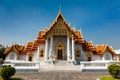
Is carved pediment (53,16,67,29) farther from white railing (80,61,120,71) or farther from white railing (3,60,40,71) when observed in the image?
white railing (3,60,40,71)

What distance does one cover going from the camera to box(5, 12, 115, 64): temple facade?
25422mm

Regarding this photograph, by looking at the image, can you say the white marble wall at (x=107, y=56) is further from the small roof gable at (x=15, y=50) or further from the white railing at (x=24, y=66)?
the small roof gable at (x=15, y=50)

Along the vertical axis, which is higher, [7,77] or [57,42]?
[57,42]

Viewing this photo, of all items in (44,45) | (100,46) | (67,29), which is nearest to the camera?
(67,29)

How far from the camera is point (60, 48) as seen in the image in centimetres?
2684

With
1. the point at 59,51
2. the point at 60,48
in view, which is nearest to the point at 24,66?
the point at 59,51

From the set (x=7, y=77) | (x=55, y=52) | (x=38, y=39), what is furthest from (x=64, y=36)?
(x=7, y=77)

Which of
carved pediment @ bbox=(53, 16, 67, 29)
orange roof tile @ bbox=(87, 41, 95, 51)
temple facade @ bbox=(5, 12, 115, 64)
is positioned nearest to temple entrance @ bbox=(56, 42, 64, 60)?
temple facade @ bbox=(5, 12, 115, 64)

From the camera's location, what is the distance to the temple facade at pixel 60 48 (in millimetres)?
25422

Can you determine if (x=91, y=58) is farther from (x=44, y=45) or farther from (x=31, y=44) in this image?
(x=31, y=44)

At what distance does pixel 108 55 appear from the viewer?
29.2 metres

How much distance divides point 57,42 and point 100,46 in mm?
10817

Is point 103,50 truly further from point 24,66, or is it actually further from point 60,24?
point 24,66

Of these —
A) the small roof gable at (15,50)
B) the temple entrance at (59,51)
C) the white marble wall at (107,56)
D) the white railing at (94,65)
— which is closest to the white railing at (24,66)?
the white railing at (94,65)
